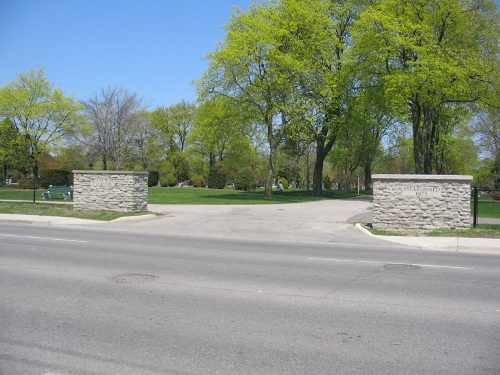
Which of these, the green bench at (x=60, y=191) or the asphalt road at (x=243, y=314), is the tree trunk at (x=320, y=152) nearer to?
the green bench at (x=60, y=191)

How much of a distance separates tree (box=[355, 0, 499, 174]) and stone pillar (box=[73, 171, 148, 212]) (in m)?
19.9

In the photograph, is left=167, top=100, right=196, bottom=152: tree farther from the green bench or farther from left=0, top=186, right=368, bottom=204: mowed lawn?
the green bench

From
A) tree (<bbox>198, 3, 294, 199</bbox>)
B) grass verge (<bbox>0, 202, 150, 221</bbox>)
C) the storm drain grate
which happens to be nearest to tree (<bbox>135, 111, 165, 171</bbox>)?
tree (<bbox>198, 3, 294, 199</bbox>)

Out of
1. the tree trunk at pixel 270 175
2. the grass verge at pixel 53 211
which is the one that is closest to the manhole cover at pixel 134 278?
the grass verge at pixel 53 211

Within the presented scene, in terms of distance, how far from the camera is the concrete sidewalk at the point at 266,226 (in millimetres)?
14195

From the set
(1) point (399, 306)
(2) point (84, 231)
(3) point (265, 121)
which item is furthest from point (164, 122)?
(1) point (399, 306)

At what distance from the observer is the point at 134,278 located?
8.05 meters

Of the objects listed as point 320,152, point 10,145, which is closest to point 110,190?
point 320,152

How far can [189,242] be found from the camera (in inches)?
531

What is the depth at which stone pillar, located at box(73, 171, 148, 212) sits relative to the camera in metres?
20.9

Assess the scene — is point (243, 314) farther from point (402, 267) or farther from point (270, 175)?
point (270, 175)

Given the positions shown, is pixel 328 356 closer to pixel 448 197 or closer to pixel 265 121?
pixel 448 197

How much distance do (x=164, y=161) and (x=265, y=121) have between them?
36965mm

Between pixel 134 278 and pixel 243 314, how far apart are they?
2.86 metres
